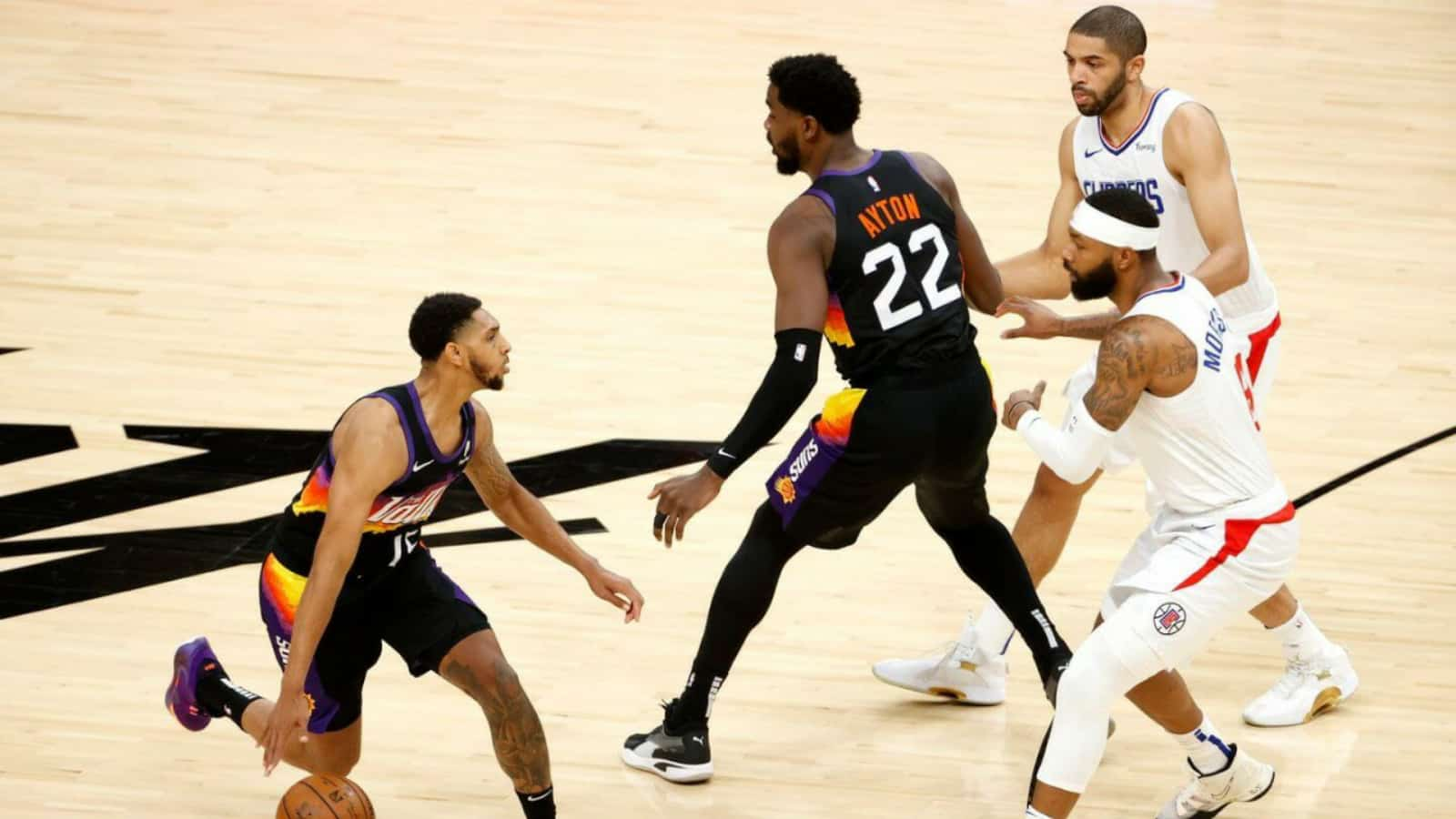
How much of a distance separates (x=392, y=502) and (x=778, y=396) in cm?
105

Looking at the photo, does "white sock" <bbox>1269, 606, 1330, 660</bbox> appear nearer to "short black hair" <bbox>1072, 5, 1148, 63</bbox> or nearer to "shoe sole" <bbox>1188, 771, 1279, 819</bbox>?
"shoe sole" <bbox>1188, 771, 1279, 819</bbox>

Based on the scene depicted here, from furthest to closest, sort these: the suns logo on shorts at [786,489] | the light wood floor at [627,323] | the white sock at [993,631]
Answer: the white sock at [993,631], the light wood floor at [627,323], the suns logo on shorts at [786,489]

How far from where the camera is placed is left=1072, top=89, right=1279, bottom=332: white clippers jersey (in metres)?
5.77

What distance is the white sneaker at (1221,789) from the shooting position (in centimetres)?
517

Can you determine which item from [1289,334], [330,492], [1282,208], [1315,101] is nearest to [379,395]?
[330,492]

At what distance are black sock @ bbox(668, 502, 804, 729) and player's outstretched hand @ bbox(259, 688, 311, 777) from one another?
50.2 inches

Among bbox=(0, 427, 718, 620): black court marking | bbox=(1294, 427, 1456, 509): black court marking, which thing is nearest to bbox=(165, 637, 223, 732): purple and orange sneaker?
bbox=(0, 427, 718, 620): black court marking

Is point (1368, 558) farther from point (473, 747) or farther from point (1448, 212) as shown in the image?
point (1448, 212)

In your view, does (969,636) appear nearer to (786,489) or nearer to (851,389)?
(786,489)

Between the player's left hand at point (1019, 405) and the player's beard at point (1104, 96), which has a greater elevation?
the player's beard at point (1104, 96)

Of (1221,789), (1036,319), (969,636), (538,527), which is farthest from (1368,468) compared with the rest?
(538,527)

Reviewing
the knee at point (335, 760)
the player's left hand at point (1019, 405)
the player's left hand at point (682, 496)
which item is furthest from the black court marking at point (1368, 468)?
the knee at point (335, 760)

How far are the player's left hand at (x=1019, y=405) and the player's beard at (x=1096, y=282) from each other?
0.88ft

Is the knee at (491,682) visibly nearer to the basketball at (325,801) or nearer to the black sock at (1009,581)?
the basketball at (325,801)
